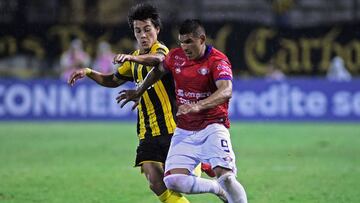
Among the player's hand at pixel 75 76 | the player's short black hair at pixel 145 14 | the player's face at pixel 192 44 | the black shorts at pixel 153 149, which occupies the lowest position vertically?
the black shorts at pixel 153 149

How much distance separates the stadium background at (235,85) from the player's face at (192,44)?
6573 mm

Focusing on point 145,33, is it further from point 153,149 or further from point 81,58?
point 81,58

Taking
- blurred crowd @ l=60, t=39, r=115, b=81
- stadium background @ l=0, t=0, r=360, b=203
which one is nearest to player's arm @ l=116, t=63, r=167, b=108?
stadium background @ l=0, t=0, r=360, b=203

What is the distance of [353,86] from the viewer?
23.6 metres

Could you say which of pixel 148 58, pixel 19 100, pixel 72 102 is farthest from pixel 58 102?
pixel 148 58

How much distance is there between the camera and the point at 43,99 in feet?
78.2

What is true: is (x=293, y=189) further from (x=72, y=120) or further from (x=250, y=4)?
(x=250, y=4)

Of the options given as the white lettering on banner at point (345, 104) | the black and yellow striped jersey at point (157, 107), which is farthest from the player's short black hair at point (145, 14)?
the white lettering on banner at point (345, 104)

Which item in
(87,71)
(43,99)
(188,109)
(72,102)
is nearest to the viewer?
(188,109)

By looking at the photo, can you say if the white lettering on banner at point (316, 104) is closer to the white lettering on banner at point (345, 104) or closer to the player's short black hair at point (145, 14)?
the white lettering on banner at point (345, 104)

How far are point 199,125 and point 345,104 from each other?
16227 millimetres

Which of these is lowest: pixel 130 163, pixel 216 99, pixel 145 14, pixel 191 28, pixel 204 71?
pixel 130 163

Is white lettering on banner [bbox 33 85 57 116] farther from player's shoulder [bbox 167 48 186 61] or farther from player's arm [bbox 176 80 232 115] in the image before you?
player's arm [bbox 176 80 232 115]

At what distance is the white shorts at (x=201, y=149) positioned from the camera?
25.9 ft
